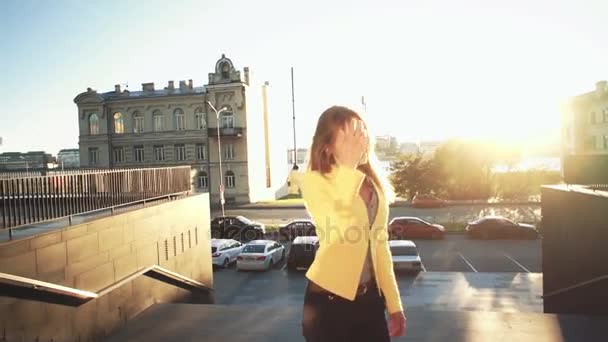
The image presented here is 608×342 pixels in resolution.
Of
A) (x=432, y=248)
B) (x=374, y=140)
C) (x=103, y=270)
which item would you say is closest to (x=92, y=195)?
(x=103, y=270)

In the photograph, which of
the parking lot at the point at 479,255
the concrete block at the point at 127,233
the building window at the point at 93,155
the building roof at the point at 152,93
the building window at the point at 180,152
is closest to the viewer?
the concrete block at the point at 127,233

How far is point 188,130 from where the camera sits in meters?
42.5

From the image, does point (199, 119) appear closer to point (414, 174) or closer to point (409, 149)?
point (414, 174)

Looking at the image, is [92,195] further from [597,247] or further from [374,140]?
[597,247]

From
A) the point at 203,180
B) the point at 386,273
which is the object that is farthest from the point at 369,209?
the point at 203,180

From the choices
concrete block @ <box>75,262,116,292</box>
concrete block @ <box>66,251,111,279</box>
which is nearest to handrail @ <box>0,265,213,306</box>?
concrete block @ <box>75,262,116,292</box>

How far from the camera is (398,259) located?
52.0 feet

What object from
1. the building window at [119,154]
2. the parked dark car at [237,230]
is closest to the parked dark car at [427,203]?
the parked dark car at [237,230]

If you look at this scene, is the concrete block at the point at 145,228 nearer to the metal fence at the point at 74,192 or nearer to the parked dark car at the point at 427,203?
the metal fence at the point at 74,192

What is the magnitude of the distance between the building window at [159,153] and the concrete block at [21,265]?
39578 mm

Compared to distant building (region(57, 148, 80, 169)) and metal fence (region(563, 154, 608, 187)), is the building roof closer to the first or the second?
distant building (region(57, 148, 80, 169))

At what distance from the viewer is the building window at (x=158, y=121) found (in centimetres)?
4331

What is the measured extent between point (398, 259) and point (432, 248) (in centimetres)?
583

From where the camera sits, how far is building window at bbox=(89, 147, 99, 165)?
44.8 m
